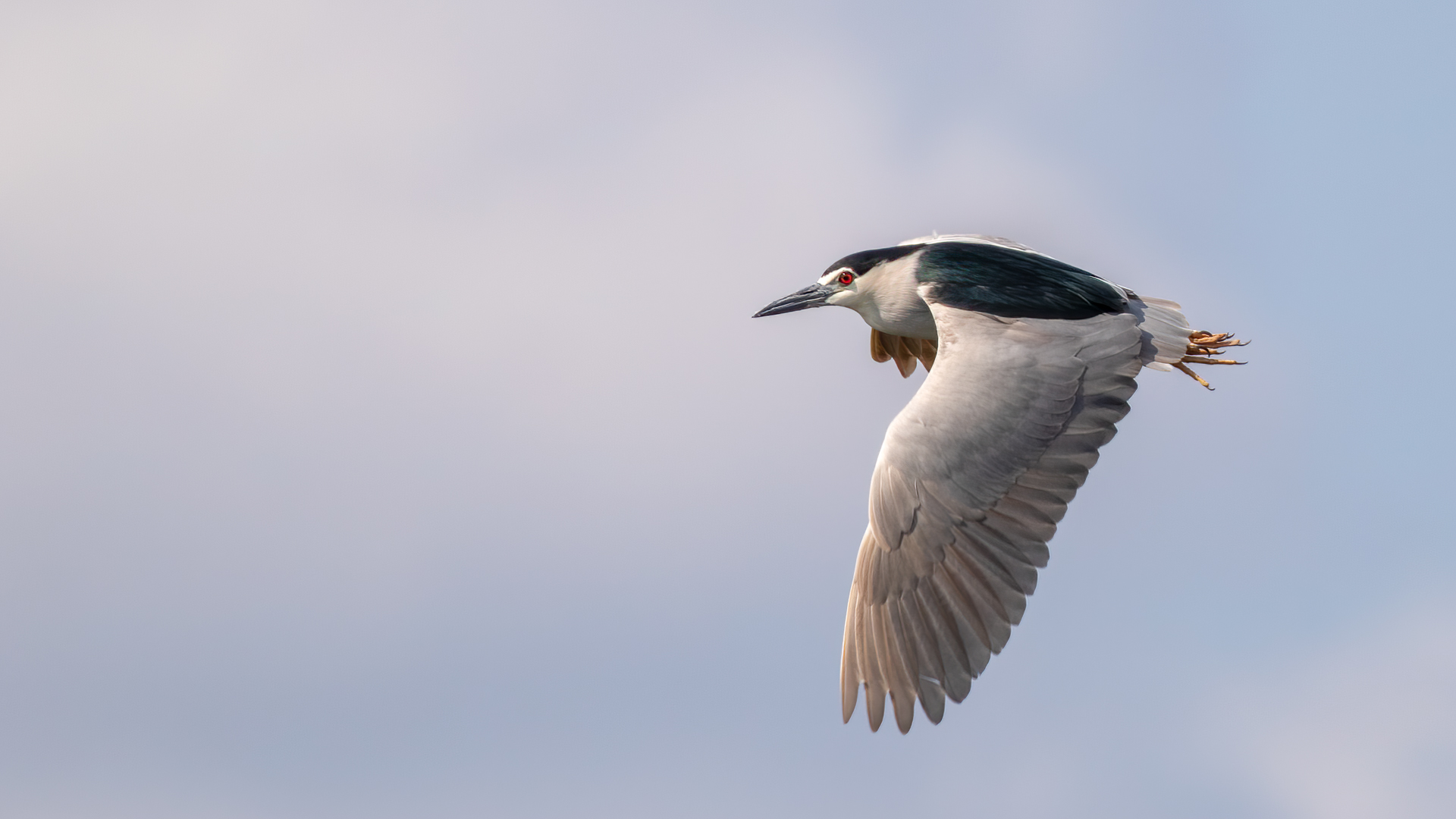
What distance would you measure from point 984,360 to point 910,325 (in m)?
1.75

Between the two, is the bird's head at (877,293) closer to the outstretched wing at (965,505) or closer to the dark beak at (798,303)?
the dark beak at (798,303)

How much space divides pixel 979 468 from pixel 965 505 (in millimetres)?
265

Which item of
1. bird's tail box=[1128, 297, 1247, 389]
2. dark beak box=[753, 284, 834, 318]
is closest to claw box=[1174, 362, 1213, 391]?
bird's tail box=[1128, 297, 1247, 389]

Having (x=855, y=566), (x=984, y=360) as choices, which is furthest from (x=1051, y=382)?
(x=855, y=566)

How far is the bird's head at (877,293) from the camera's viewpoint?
405 inches

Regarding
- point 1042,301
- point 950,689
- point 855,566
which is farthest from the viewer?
point 1042,301

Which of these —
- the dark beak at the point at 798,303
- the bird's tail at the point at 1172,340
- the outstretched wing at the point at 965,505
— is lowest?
the outstretched wing at the point at 965,505

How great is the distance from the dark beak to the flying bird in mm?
1783

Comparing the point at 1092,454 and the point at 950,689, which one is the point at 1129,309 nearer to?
the point at 1092,454

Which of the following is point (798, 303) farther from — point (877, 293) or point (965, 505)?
point (965, 505)

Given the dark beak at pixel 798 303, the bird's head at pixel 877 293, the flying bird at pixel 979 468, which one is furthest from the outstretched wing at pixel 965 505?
the dark beak at pixel 798 303

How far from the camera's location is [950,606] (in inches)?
317

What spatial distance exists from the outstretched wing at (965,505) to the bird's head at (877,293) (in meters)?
1.38

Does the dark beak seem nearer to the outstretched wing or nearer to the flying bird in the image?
the flying bird
